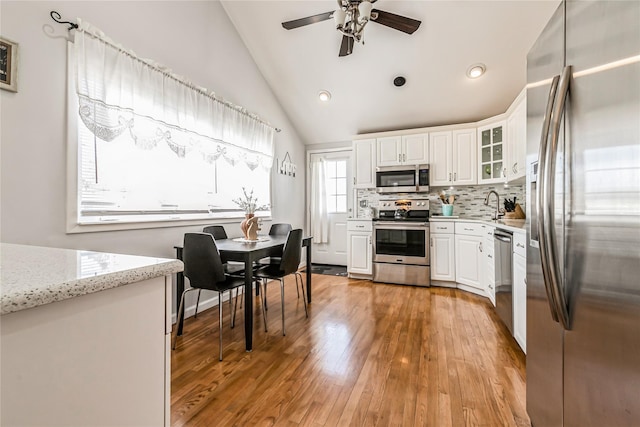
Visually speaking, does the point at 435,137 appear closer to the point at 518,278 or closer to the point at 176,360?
the point at 518,278

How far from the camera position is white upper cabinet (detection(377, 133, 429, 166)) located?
Answer: 4191 mm

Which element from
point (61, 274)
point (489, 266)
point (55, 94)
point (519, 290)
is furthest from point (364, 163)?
point (61, 274)

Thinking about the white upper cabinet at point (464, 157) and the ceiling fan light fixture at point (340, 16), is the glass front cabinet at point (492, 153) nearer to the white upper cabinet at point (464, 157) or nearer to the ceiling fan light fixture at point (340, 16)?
the white upper cabinet at point (464, 157)

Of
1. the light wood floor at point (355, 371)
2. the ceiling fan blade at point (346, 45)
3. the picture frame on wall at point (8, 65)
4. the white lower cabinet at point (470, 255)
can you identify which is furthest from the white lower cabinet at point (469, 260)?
the picture frame on wall at point (8, 65)

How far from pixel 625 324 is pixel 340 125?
4.44 metres

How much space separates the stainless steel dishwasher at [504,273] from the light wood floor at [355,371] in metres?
0.19

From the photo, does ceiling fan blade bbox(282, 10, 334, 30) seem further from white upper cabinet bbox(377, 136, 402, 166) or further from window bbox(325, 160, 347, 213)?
window bbox(325, 160, 347, 213)

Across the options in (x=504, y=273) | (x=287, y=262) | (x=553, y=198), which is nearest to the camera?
(x=553, y=198)

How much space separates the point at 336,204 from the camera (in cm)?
526

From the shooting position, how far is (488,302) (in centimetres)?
325

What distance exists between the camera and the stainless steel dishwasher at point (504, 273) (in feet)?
7.42

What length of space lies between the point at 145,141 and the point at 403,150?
331cm

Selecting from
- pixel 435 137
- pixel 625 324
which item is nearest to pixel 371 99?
pixel 435 137

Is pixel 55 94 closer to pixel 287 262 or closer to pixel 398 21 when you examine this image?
pixel 287 262
